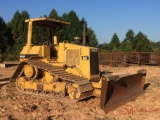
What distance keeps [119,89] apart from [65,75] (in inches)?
77.8

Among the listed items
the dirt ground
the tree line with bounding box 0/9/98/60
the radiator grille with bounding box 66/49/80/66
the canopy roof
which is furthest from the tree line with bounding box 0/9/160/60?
the dirt ground

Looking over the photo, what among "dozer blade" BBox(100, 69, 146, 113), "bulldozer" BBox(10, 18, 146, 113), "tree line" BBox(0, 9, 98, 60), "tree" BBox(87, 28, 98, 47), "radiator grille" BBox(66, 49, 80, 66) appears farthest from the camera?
"tree" BBox(87, 28, 98, 47)

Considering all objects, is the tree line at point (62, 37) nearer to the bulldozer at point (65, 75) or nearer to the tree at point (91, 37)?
the tree at point (91, 37)

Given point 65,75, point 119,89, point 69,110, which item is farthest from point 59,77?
point 119,89

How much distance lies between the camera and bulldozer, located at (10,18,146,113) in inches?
340

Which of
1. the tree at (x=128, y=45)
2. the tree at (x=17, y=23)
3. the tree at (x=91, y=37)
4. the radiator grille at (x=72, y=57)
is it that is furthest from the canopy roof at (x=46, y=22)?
the tree at (x=17, y=23)

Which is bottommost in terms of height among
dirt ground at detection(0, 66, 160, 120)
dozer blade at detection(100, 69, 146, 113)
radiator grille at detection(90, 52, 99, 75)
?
dirt ground at detection(0, 66, 160, 120)

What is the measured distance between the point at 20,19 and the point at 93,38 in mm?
15976

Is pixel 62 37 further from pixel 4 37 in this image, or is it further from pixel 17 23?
pixel 17 23

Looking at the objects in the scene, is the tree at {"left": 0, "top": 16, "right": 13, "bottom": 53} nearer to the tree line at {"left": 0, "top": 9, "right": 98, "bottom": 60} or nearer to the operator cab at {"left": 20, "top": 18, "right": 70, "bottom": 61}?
the tree line at {"left": 0, "top": 9, "right": 98, "bottom": 60}

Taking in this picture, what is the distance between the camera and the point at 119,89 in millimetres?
8594

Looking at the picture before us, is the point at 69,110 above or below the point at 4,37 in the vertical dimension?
below

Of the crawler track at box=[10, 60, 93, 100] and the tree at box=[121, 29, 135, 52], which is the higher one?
the tree at box=[121, 29, 135, 52]

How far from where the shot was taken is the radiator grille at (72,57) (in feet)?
31.8
